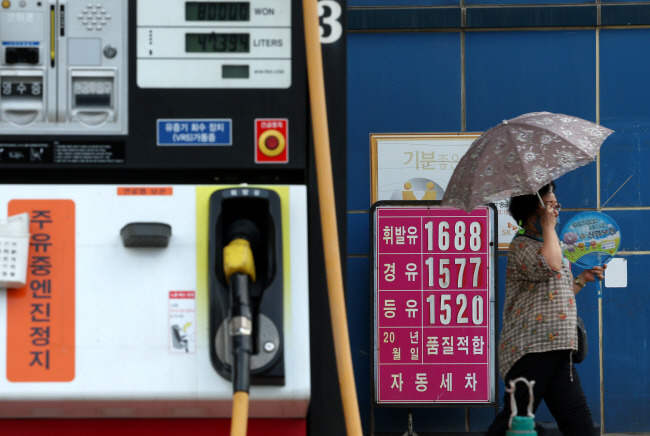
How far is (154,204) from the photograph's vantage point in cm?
212

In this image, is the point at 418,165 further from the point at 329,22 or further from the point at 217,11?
the point at 217,11

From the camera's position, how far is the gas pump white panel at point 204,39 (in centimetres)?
220

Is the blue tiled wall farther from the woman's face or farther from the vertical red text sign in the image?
the vertical red text sign

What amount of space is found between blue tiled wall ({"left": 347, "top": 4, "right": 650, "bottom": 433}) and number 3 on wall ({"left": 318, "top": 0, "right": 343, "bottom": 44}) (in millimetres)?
4803

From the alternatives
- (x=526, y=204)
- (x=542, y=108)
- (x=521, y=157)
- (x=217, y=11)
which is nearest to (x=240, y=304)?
(x=217, y=11)

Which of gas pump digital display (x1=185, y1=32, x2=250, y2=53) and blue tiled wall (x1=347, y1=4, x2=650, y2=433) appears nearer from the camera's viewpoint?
gas pump digital display (x1=185, y1=32, x2=250, y2=53)

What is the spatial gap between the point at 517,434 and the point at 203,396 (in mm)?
686

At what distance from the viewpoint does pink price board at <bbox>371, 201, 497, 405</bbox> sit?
21.2 ft

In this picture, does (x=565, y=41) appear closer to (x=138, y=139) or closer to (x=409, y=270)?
(x=409, y=270)

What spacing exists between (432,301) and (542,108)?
1734mm

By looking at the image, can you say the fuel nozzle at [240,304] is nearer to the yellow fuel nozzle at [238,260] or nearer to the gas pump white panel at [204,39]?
the yellow fuel nozzle at [238,260]

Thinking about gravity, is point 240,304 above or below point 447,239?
below

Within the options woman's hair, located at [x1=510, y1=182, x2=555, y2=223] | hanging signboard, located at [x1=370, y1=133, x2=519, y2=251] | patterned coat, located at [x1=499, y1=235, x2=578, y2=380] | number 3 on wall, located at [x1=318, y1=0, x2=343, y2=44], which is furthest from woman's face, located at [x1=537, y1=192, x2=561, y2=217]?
number 3 on wall, located at [x1=318, y1=0, x2=343, y2=44]

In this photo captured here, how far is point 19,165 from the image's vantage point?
87.4 inches
